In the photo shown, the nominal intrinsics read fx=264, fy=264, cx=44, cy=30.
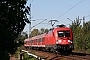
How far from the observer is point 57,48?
28859mm

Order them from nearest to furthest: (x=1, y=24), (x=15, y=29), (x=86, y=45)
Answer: (x=1, y=24) < (x=15, y=29) < (x=86, y=45)

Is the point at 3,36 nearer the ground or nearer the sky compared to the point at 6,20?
nearer the ground

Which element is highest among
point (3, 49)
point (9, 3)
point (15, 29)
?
point (9, 3)

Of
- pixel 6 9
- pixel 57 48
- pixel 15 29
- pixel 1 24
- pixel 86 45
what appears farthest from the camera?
pixel 86 45

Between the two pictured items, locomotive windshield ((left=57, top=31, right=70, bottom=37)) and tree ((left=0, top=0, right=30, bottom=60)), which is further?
locomotive windshield ((left=57, top=31, right=70, bottom=37))

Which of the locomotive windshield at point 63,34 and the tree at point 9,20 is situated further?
the locomotive windshield at point 63,34

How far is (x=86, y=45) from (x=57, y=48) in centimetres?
2176

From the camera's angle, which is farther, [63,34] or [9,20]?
[63,34]

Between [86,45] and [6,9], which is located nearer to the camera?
[6,9]

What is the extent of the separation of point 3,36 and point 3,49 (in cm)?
105

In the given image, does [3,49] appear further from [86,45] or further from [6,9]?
[86,45]

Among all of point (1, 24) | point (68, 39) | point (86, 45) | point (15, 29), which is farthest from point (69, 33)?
point (86, 45)

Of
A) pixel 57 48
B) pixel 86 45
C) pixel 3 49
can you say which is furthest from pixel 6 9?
pixel 86 45

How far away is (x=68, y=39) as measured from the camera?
95.7 ft
